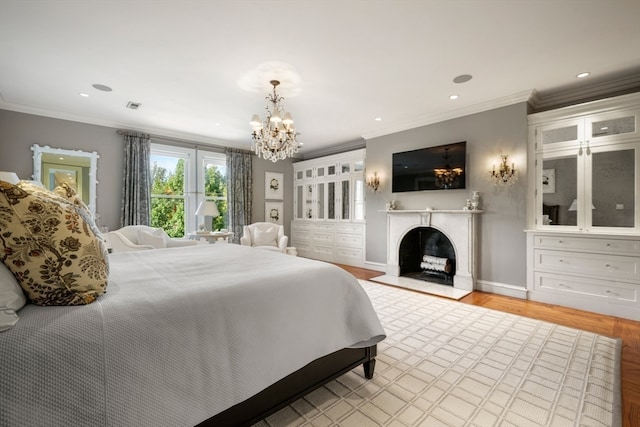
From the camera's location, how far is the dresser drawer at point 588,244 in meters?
3.07

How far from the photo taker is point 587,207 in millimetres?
3428

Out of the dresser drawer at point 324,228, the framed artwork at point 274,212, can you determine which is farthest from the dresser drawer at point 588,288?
the framed artwork at point 274,212

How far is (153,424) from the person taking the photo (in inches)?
39.1

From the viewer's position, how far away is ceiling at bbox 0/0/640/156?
219 centimetres

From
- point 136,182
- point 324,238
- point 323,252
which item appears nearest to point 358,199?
point 324,238

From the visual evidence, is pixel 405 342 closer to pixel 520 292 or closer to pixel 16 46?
pixel 520 292

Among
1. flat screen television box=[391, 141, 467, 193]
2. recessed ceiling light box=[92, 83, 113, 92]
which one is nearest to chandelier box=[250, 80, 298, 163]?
recessed ceiling light box=[92, 83, 113, 92]

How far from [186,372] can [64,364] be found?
39 centimetres

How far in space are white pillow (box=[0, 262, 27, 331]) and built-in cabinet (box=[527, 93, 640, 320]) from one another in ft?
15.6

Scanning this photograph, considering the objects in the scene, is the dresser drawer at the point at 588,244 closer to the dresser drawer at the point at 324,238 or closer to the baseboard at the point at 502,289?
the baseboard at the point at 502,289

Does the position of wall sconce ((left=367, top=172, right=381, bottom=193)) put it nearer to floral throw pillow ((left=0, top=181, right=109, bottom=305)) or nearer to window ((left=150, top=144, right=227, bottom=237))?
window ((left=150, top=144, right=227, bottom=237))

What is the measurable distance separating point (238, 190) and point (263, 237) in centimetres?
149

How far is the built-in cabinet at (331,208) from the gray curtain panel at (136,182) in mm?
3435

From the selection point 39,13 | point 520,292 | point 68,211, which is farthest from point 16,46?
point 520,292
